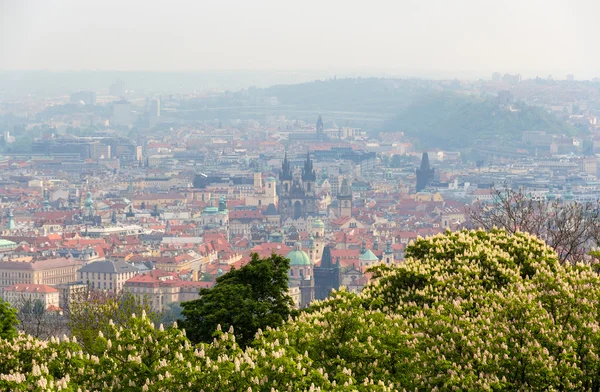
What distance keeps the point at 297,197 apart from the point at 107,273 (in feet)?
150

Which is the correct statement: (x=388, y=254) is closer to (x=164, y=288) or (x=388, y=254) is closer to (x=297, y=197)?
(x=164, y=288)

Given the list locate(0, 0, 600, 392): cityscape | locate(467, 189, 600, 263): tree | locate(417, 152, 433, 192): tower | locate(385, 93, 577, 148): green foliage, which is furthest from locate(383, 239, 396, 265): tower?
locate(385, 93, 577, 148): green foliage

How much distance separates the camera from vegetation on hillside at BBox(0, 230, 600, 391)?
34.9 ft

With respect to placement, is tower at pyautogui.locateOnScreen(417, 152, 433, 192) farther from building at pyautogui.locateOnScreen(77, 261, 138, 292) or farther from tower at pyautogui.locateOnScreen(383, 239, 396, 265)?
building at pyautogui.locateOnScreen(77, 261, 138, 292)

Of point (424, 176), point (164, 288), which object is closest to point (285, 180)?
point (424, 176)

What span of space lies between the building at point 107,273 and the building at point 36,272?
68.0 inches

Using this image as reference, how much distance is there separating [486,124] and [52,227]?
85.6m

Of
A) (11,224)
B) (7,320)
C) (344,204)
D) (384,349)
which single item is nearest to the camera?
(384,349)

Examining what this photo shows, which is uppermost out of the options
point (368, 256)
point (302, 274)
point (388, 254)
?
point (302, 274)

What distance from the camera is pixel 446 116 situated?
199750mm

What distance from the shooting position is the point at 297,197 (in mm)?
123188

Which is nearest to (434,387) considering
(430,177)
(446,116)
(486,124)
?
(430,177)

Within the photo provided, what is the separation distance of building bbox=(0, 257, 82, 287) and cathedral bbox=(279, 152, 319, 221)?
40.0 metres

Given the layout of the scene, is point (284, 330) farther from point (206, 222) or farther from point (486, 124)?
point (486, 124)
